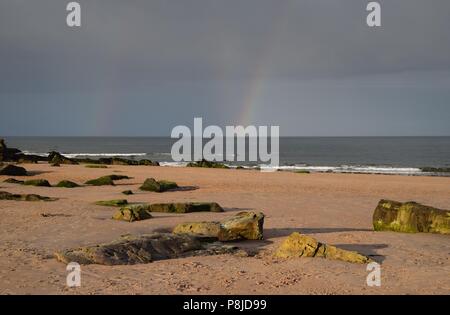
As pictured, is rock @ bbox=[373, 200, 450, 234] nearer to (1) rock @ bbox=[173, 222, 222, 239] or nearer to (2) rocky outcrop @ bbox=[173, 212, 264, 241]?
(2) rocky outcrop @ bbox=[173, 212, 264, 241]

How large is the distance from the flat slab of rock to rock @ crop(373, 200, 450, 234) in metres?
6.33

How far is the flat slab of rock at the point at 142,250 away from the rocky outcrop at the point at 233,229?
73cm

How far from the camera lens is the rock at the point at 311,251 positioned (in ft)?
39.6

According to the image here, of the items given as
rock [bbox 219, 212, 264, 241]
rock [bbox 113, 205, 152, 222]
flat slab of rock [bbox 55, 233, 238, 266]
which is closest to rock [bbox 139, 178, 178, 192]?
rock [bbox 113, 205, 152, 222]

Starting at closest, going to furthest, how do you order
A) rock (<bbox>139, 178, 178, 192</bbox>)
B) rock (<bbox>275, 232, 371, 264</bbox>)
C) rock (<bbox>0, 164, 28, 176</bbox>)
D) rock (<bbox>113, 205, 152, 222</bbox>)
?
rock (<bbox>275, 232, 371, 264</bbox>), rock (<bbox>113, 205, 152, 222</bbox>), rock (<bbox>139, 178, 178, 192</bbox>), rock (<bbox>0, 164, 28, 176</bbox>)

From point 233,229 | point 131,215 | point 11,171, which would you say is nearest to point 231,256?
point 233,229

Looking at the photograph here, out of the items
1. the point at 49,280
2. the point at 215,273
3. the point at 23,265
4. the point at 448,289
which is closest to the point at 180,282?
the point at 215,273

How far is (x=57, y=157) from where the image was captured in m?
56.9

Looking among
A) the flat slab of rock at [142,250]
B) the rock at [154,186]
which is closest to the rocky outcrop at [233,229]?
the flat slab of rock at [142,250]

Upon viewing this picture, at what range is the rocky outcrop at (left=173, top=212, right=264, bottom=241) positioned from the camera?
14.6 meters

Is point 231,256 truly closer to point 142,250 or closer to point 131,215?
point 142,250

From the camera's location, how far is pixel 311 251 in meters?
12.3

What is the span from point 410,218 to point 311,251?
19.6ft

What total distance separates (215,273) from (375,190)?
2490 cm
